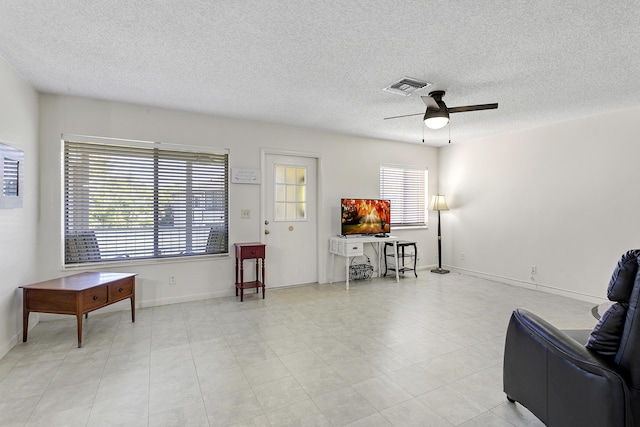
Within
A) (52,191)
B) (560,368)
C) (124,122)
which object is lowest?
(560,368)

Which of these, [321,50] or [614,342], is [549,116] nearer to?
[321,50]

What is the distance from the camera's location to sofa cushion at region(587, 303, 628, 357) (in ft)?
4.38

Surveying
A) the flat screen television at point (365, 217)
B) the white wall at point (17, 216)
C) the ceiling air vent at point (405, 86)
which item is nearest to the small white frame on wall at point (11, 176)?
the white wall at point (17, 216)

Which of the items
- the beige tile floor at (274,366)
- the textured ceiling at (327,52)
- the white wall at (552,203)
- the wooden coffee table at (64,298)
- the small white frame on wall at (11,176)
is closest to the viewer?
the beige tile floor at (274,366)

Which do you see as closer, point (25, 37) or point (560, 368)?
point (560, 368)

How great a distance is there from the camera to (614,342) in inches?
53.1

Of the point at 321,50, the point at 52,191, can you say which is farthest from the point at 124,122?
the point at 321,50

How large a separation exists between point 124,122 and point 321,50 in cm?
263

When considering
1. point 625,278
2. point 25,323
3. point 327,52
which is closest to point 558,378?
point 625,278

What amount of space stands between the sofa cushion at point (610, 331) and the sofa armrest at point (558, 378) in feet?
0.16

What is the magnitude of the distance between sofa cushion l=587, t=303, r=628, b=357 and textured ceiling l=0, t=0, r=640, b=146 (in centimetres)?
176

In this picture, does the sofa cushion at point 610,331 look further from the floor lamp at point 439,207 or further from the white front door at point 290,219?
the floor lamp at point 439,207

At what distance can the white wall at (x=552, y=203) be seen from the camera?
380 cm

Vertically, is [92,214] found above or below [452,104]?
below
